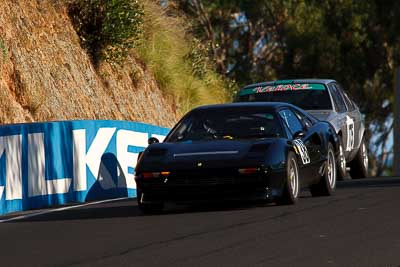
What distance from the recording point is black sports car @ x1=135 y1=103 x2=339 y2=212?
13.4 m

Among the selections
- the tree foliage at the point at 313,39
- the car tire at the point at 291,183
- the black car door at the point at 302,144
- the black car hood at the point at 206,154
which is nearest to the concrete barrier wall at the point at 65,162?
the black car hood at the point at 206,154

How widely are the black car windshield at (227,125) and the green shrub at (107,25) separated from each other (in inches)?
471

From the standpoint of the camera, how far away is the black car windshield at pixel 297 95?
19.7 meters

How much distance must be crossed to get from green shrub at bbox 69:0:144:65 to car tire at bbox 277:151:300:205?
42.1 feet

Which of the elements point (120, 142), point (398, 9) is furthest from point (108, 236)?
point (398, 9)

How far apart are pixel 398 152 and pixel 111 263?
16.5 m

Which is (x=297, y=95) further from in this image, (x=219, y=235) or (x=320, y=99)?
(x=219, y=235)

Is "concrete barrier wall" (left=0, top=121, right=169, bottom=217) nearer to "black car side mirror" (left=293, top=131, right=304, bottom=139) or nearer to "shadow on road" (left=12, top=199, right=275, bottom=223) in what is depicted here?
"shadow on road" (left=12, top=199, right=275, bottom=223)

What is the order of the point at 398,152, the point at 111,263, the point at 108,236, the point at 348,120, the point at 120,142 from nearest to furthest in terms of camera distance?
1. the point at 111,263
2. the point at 108,236
3. the point at 120,142
4. the point at 348,120
5. the point at 398,152

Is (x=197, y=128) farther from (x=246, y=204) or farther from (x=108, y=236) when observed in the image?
(x=108, y=236)

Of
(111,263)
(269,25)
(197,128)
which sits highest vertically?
(269,25)

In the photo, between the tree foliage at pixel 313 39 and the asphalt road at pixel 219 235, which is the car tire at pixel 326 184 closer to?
the asphalt road at pixel 219 235

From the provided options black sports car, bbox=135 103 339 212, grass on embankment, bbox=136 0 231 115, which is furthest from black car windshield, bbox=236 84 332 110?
grass on embankment, bbox=136 0 231 115

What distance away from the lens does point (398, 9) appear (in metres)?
49.1
